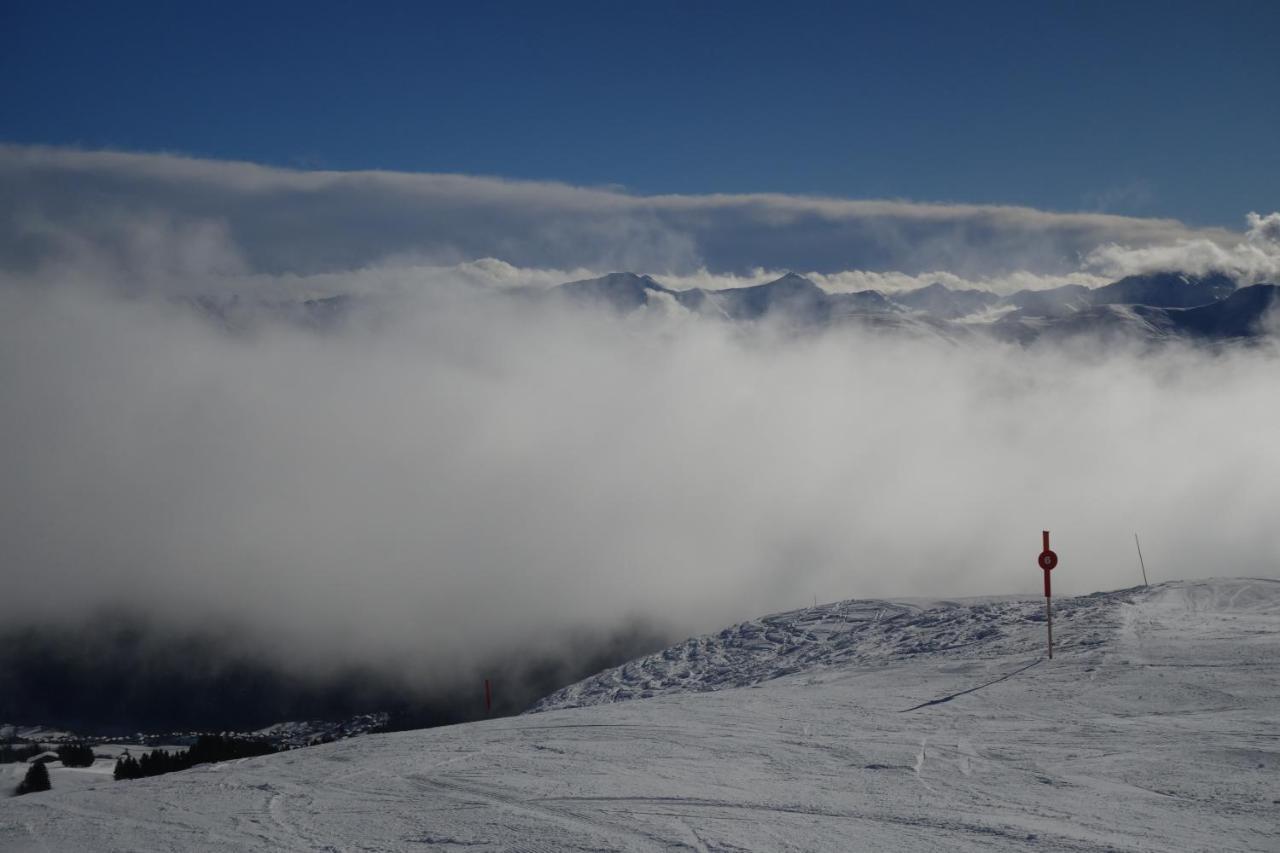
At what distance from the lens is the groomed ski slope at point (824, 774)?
399 inches

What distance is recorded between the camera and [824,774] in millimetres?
12406

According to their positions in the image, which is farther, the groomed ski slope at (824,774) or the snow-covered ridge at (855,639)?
the snow-covered ridge at (855,639)

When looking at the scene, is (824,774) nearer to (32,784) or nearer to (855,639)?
(855,639)

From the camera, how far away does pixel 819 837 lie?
9867 mm

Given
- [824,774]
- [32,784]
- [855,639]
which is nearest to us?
[824,774]

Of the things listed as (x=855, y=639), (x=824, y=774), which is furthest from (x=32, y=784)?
(x=855, y=639)

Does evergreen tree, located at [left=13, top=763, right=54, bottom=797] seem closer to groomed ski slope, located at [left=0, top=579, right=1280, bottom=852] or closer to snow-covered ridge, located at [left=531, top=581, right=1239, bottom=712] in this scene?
groomed ski slope, located at [left=0, top=579, right=1280, bottom=852]

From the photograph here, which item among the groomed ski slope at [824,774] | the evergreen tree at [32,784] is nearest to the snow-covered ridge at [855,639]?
the groomed ski slope at [824,774]

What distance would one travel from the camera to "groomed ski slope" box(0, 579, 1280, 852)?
10.1m

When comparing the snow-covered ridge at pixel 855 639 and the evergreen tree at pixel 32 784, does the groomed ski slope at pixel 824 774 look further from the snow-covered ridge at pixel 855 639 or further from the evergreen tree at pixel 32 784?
the evergreen tree at pixel 32 784

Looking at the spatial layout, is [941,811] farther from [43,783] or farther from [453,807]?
[43,783]

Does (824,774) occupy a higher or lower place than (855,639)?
lower

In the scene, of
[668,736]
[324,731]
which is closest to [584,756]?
[668,736]

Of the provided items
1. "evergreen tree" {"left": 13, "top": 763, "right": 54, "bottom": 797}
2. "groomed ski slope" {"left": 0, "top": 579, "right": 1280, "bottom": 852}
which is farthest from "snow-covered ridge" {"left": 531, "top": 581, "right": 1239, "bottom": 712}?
"evergreen tree" {"left": 13, "top": 763, "right": 54, "bottom": 797}
